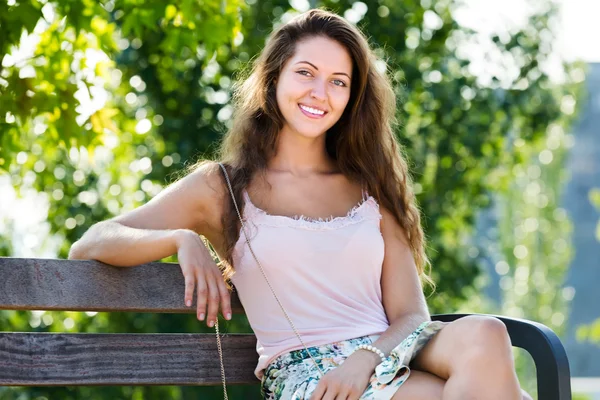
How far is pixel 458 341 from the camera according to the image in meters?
2.75

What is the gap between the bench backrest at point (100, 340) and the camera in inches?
113

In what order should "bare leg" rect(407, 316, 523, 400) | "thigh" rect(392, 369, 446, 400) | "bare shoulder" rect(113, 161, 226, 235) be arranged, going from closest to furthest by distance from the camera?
"bare leg" rect(407, 316, 523, 400)
"thigh" rect(392, 369, 446, 400)
"bare shoulder" rect(113, 161, 226, 235)

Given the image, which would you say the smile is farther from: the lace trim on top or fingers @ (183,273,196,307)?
fingers @ (183,273,196,307)

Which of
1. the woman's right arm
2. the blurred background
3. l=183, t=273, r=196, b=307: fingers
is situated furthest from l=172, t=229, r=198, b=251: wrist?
the blurred background

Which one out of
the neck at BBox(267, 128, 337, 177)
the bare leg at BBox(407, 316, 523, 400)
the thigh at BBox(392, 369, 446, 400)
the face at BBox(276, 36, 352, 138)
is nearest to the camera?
the bare leg at BBox(407, 316, 523, 400)

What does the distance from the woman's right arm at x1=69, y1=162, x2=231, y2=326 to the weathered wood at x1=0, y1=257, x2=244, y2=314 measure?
0.18 feet

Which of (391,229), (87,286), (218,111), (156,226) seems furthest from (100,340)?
(218,111)

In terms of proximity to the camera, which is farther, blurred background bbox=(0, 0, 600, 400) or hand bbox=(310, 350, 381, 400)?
blurred background bbox=(0, 0, 600, 400)

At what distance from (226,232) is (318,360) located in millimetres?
462

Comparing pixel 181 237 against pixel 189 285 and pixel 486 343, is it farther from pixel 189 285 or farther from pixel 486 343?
pixel 486 343

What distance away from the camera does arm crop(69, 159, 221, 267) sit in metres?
2.92

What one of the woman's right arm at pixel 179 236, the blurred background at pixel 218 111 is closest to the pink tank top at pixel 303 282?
the woman's right arm at pixel 179 236

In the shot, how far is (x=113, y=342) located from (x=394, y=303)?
0.85 m

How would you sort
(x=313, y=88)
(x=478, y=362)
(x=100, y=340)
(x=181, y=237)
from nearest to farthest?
1. (x=478, y=362)
2. (x=181, y=237)
3. (x=100, y=340)
4. (x=313, y=88)
